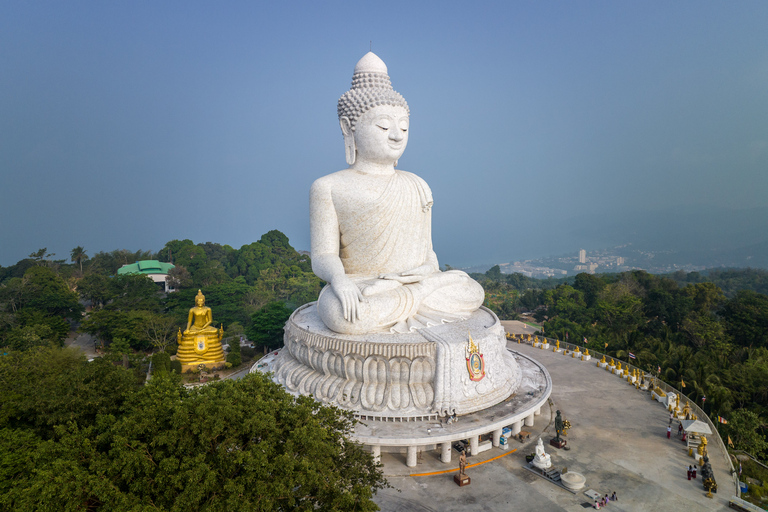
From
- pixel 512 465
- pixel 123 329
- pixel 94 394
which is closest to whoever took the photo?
pixel 94 394

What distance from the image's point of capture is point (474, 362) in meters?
12.2

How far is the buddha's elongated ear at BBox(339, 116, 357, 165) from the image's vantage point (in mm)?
14773

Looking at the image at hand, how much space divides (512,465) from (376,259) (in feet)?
22.7

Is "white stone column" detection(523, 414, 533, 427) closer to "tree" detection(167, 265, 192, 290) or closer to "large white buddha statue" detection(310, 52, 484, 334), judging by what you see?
"large white buddha statue" detection(310, 52, 484, 334)

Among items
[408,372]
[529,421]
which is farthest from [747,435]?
[408,372]

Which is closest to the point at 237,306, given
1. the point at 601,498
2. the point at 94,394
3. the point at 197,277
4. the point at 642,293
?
the point at 197,277

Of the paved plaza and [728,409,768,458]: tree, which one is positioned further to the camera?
[728,409,768,458]: tree

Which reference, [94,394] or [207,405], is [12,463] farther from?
[207,405]

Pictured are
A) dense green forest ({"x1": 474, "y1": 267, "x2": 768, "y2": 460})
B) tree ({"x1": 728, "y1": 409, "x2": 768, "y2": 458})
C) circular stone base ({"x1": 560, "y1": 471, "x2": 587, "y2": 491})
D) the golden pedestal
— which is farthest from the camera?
the golden pedestal

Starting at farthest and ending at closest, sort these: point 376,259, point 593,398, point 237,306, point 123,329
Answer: point 237,306
point 123,329
point 593,398
point 376,259

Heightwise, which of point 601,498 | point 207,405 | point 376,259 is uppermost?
point 376,259

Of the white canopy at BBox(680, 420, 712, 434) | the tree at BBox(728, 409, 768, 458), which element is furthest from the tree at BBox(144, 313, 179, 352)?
the tree at BBox(728, 409, 768, 458)

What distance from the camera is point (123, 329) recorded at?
21828mm

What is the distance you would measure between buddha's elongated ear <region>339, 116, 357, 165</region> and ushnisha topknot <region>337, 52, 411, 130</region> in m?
0.13
